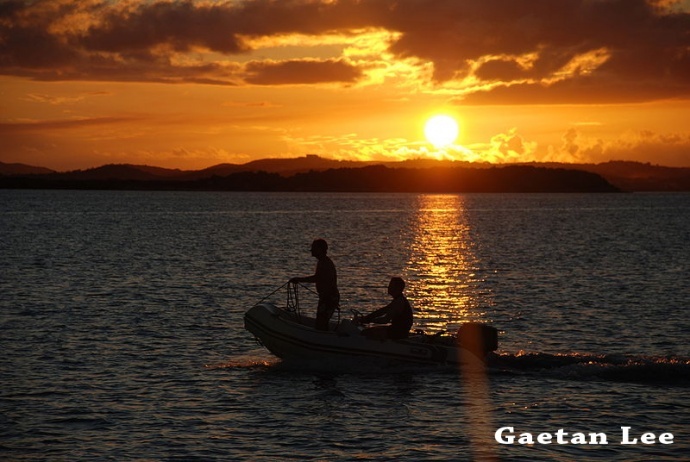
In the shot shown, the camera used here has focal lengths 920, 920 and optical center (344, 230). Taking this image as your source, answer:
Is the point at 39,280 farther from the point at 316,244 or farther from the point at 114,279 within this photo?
the point at 316,244

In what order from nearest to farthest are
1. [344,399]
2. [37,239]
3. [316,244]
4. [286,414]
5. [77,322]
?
1. [286,414]
2. [344,399]
3. [316,244]
4. [77,322]
5. [37,239]

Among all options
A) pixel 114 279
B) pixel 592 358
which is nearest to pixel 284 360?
pixel 592 358

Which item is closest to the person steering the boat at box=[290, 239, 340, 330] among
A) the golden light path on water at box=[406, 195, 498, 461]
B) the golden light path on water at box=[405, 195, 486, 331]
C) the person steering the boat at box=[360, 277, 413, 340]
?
the person steering the boat at box=[360, 277, 413, 340]

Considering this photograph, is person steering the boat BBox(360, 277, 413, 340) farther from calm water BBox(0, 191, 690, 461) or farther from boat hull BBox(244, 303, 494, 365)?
calm water BBox(0, 191, 690, 461)

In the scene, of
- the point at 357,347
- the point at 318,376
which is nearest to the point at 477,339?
the point at 357,347

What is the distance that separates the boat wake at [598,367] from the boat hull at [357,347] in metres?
0.95

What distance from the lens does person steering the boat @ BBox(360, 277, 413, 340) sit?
20.2m

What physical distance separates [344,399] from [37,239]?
62893mm

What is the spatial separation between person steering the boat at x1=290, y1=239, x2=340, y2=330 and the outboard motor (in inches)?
118

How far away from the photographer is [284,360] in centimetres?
2144

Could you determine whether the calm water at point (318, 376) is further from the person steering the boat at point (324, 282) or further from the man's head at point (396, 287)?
the man's head at point (396, 287)

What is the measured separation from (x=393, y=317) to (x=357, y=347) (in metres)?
1.09

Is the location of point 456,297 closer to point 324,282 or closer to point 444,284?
point 444,284

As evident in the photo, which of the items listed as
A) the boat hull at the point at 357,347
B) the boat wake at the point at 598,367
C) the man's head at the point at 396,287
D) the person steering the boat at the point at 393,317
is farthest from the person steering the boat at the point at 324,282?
the boat wake at the point at 598,367
